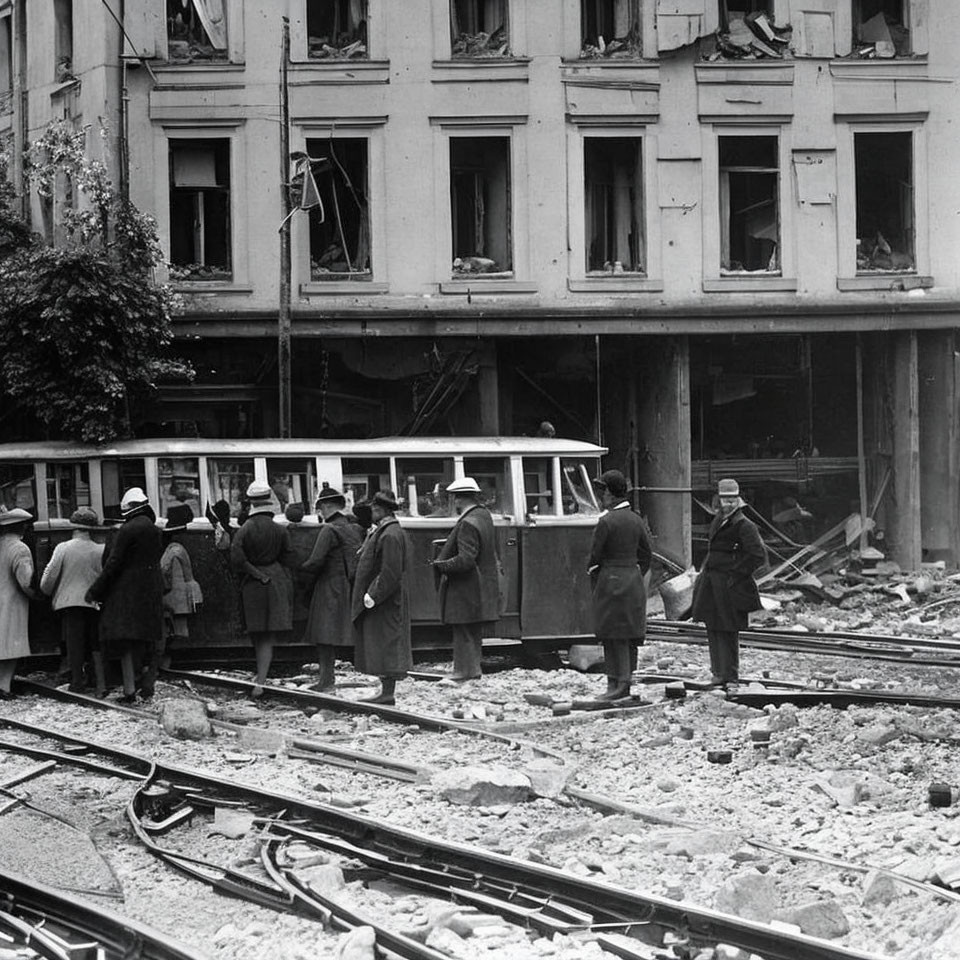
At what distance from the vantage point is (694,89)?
25141 mm

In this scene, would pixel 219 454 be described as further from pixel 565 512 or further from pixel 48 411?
pixel 48 411

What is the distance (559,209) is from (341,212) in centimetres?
345

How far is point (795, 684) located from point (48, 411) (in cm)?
1042

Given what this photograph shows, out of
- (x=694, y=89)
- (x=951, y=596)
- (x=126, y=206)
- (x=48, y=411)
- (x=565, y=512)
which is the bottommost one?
(x=951, y=596)

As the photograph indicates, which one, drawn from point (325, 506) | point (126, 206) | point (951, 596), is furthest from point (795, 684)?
point (126, 206)

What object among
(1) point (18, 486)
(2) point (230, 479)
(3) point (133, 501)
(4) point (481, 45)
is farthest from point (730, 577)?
(4) point (481, 45)

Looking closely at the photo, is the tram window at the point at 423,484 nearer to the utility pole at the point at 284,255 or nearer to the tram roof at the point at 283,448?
the tram roof at the point at 283,448

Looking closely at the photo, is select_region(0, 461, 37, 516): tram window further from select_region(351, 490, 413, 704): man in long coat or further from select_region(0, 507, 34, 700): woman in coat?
select_region(351, 490, 413, 704): man in long coat

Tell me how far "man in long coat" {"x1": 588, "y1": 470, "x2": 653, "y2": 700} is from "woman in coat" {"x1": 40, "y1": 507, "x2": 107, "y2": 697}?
→ 448cm

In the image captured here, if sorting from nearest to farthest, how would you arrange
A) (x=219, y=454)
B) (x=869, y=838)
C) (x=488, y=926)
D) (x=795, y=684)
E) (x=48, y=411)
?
(x=488, y=926)
(x=869, y=838)
(x=795, y=684)
(x=219, y=454)
(x=48, y=411)

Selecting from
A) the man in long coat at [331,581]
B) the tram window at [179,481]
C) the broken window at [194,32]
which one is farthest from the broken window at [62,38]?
the man in long coat at [331,581]

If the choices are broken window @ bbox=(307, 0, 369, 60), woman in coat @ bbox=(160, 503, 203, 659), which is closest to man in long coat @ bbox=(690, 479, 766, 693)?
woman in coat @ bbox=(160, 503, 203, 659)

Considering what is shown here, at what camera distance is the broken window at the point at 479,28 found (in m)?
25.1

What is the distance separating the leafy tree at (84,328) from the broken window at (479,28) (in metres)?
6.37
